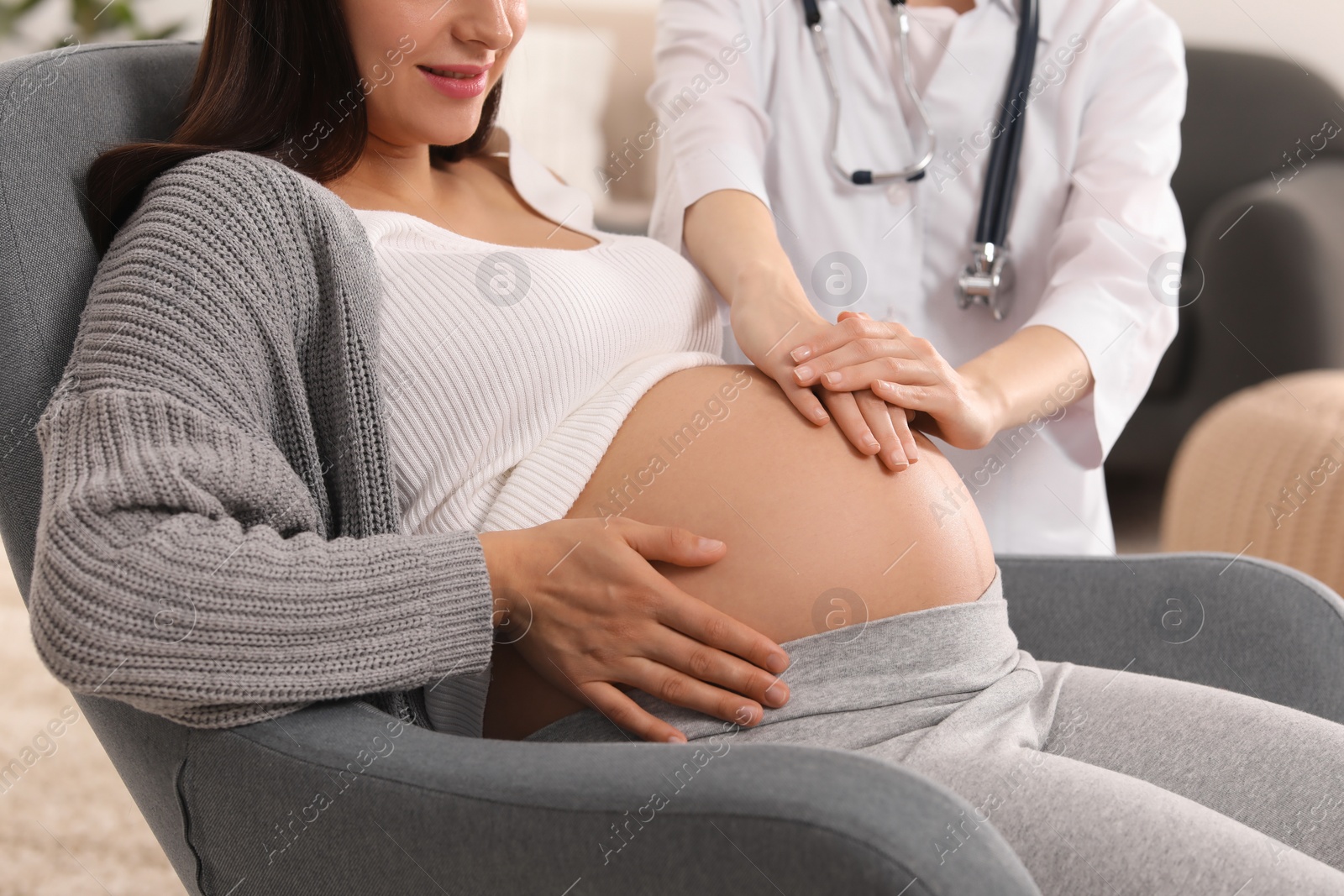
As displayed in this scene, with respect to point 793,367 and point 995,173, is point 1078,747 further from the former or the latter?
point 995,173

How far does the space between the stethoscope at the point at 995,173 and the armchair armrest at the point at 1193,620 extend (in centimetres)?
35

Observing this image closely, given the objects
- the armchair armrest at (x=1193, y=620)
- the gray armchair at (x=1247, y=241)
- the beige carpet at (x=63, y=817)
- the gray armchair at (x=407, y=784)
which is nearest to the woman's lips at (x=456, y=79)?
the gray armchair at (x=407, y=784)

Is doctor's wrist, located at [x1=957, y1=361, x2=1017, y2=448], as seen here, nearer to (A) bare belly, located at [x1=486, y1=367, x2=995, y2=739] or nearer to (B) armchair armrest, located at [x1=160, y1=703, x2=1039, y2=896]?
(A) bare belly, located at [x1=486, y1=367, x2=995, y2=739]

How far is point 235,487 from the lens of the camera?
2.16 feet

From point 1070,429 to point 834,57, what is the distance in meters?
0.55

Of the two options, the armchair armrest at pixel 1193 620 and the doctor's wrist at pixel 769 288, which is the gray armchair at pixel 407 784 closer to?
the armchair armrest at pixel 1193 620

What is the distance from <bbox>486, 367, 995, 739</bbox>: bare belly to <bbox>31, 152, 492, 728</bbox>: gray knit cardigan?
0.52 ft

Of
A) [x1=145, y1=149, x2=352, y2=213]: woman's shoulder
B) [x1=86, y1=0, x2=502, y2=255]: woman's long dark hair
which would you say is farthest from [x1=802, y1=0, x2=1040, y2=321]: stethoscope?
[x1=145, y1=149, x2=352, y2=213]: woman's shoulder

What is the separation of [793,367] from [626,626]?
29 cm

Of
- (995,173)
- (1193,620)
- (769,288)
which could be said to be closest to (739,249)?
(769,288)

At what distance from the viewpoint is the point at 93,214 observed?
0.78 metres

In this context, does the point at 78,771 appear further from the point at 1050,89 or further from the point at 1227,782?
the point at 1050,89

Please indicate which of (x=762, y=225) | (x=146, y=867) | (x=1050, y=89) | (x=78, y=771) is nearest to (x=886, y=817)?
(x=762, y=225)

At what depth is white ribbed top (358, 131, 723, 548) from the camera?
83 centimetres
